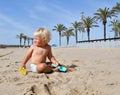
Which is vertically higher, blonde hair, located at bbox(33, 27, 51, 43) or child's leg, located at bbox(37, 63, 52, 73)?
blonde hair, located at bbox(33, 27, 51, 43)

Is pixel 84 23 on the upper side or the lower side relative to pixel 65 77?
upper

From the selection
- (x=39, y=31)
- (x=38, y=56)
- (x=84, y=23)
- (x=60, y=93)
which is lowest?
(x=60, y=93)

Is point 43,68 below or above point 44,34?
below

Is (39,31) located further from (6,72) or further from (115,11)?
(115,11)

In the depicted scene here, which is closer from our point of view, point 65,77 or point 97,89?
point 97,89

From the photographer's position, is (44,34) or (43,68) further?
(44,34)

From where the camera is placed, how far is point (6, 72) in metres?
4.97

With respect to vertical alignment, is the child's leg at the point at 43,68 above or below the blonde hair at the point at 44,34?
below

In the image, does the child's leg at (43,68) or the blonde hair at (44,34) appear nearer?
the child's leg at (43,68)

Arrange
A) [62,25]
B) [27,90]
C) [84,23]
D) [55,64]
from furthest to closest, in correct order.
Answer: [62,25] < [84,23] < [55,64] < [27,90]

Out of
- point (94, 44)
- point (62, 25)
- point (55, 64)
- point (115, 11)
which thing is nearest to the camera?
point (55, 64)

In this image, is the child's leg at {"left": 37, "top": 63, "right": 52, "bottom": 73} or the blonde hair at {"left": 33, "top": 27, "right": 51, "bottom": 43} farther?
the blonde hair at {"left": 33, "top": 27, "right": 51, "bottom": 43}

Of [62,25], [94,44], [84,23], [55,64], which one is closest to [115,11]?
[84,23]

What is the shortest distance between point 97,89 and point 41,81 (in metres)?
0.88
